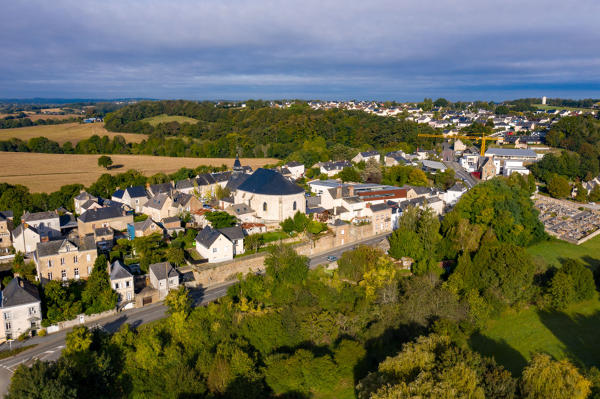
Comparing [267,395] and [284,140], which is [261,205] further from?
[284,140]

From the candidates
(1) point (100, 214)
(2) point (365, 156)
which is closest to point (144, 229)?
(1) point (100, 214)

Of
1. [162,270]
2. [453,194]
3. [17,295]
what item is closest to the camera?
[17,295]

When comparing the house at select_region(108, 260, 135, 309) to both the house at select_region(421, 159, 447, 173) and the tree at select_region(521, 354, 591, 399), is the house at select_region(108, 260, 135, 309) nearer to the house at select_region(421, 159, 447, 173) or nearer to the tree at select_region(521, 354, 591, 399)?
the tree at select_region(521, 354, 591, 399)

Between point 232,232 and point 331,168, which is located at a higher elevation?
point 331,168

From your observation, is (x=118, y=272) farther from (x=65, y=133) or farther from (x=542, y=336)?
(x=65, y=133)

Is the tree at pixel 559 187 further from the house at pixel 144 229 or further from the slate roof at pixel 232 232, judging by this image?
the house at pixel 144 229

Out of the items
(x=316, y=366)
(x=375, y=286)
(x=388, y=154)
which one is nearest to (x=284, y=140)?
(x=388, y=154)

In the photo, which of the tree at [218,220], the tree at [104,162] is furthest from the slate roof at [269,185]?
the tree at [104,162]
